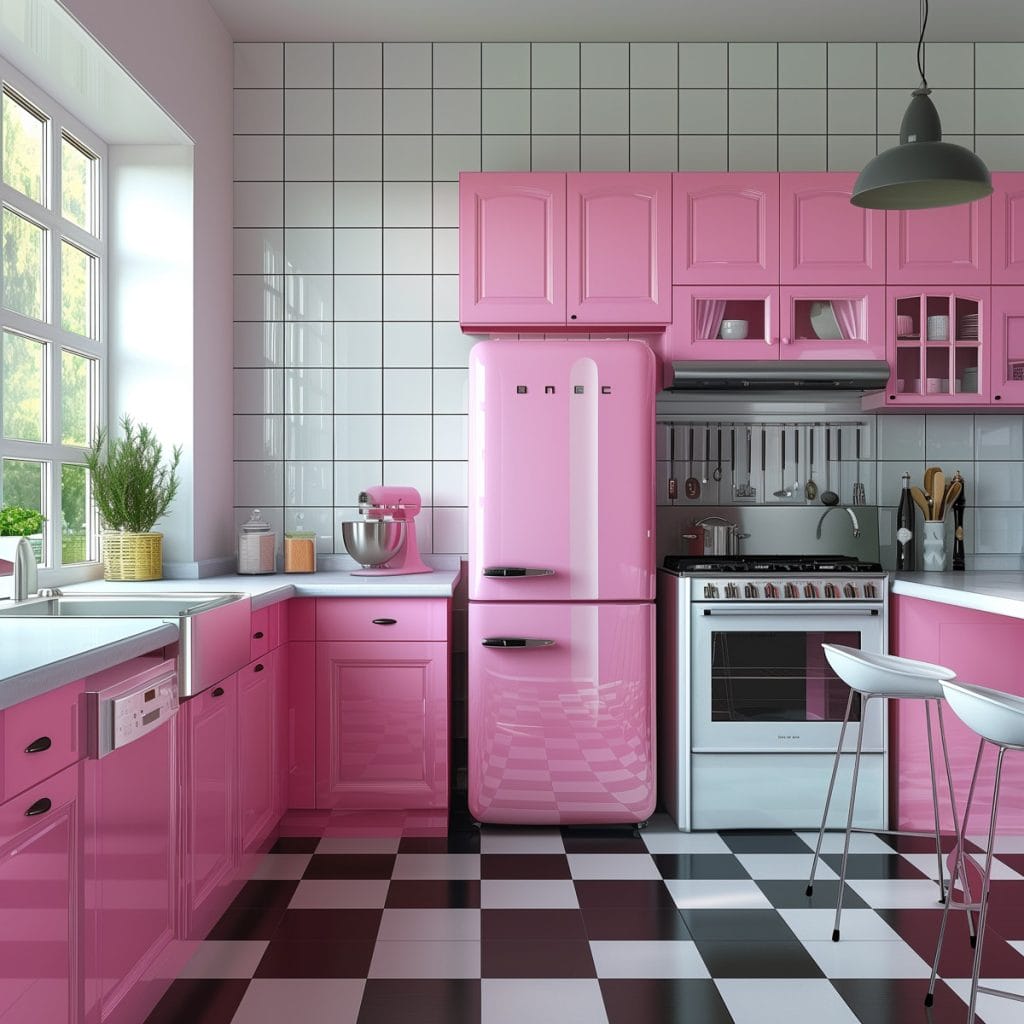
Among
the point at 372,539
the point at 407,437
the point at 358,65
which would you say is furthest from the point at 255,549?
the point at 358,65

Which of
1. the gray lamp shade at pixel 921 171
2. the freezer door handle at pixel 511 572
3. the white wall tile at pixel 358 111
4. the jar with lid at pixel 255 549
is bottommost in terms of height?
the freezer door handle at pixel 511 572

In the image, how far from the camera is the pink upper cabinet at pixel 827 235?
3.29 meters

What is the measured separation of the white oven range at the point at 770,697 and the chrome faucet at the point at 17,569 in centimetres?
192

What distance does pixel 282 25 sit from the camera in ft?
11.7

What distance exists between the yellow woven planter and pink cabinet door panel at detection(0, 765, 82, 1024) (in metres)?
1.65

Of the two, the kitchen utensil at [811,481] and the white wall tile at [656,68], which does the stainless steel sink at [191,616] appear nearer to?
the kitchen utensil at [811,481]

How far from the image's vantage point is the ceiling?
3402 mm

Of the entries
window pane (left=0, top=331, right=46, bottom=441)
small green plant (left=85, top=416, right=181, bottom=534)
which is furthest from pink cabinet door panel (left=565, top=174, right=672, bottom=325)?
window pane (left=0, top=331, right=46, bottom=441)

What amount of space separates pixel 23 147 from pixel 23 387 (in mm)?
709

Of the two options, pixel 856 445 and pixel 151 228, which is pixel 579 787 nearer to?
pixel 856 445

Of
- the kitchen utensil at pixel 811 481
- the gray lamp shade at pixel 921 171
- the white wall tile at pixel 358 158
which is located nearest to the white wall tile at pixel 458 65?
the white wall tile at pixel 358 158

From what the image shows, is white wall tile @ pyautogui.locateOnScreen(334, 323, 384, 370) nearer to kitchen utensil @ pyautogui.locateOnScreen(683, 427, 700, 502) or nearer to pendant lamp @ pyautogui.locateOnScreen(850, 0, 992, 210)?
kitchen utensil @ pyautogui.locateOnScreen(683, 427, 700, 502)

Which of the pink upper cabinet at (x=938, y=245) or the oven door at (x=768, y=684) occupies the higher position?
the pink upper cabinet at (x=938, y=245)

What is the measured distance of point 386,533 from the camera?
332 centimetres
